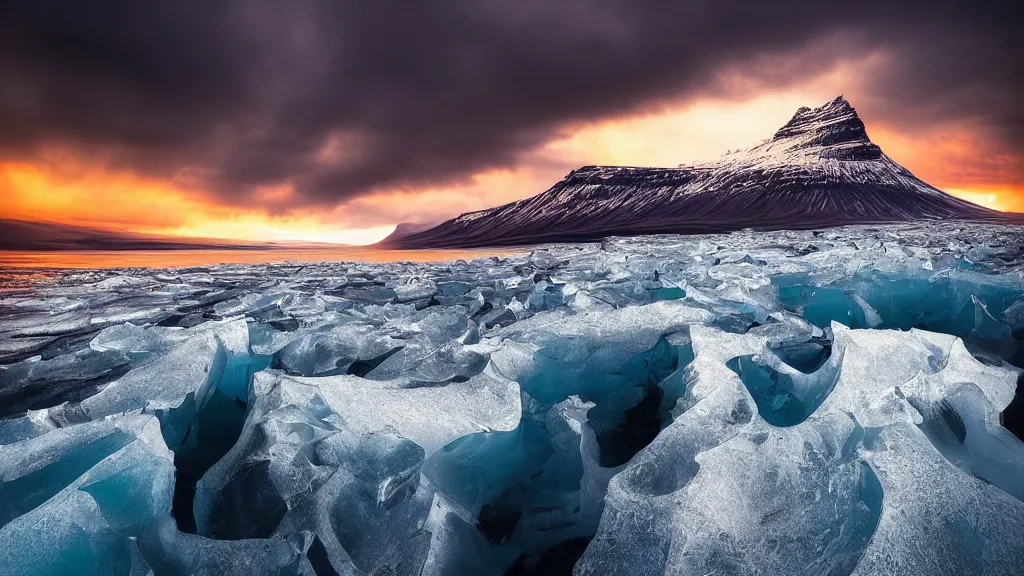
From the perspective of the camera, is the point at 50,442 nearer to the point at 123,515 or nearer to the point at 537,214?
the point at 123,515

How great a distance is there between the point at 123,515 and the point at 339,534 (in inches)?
16.3

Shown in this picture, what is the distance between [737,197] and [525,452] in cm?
7944

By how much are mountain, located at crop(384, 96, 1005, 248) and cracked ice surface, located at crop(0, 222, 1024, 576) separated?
190ft

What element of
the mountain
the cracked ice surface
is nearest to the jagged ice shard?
the cracked ice surface

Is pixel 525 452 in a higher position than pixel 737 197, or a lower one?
lower

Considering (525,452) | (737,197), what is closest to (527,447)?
(525,452)

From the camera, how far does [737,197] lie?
7231cm

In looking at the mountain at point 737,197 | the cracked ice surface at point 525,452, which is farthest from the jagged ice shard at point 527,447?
the mountain at point 737,197

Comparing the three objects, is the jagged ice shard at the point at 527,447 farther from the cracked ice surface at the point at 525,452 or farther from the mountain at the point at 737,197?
the mountain at the point at 737,197

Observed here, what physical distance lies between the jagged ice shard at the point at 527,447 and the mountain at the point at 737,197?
2276 inches

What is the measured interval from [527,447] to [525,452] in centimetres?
3

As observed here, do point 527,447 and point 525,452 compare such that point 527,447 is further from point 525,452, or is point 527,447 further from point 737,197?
point 737,197

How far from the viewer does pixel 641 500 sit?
1010 millimetres

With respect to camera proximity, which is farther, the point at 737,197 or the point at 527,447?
the point at 737,197
